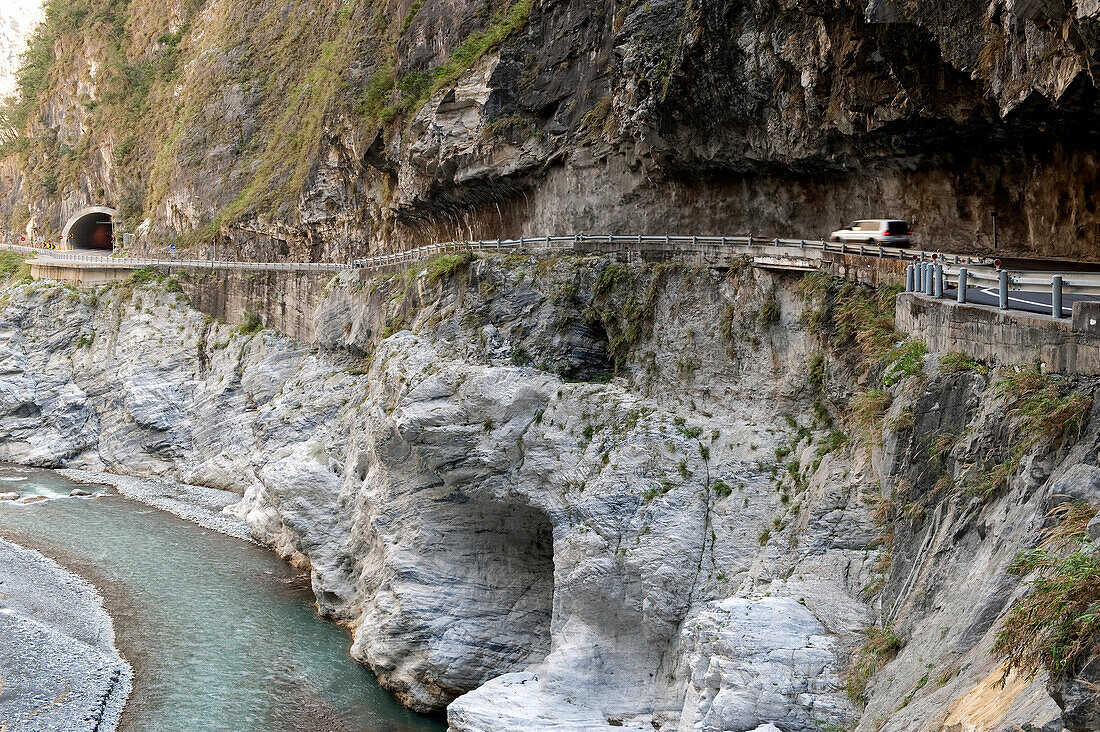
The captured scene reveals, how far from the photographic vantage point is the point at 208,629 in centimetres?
2908

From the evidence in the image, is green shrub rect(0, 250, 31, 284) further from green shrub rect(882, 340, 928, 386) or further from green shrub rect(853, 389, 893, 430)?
green shrub rect(882, 340, 928, 386)

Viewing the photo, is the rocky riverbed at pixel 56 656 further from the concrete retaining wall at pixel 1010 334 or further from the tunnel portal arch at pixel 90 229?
the tunnel portal arch at pixel 90 229

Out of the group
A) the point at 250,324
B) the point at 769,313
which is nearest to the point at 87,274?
the point at 250,324

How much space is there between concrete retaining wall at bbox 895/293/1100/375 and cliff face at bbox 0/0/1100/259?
458cm

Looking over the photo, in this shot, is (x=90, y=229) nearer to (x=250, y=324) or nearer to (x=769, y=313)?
(x=250, y=324)

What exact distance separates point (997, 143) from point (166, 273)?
49837mm

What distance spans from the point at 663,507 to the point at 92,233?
8063cm

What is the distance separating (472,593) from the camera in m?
26.0

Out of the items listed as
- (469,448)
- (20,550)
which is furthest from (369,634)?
(20,550)

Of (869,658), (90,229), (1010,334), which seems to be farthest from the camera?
(90,229)

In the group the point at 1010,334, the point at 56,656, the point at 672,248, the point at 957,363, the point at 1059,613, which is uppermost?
the point at 672,248

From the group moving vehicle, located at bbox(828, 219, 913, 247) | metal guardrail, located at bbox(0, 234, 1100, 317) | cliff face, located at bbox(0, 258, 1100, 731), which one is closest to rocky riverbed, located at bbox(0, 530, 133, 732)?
cliff face, located at bbox(0, 258, 1100, 731)

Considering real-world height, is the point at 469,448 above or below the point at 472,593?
above

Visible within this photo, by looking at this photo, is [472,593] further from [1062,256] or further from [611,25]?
[611,25]
